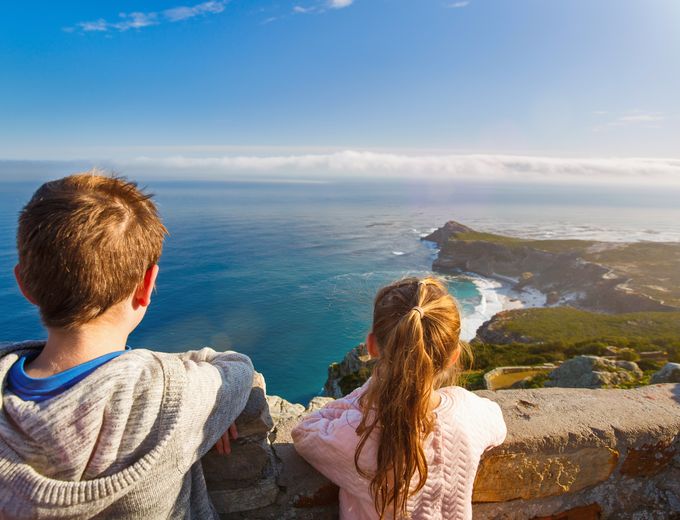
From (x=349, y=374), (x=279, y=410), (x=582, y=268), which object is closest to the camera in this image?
(x=279, y=410)

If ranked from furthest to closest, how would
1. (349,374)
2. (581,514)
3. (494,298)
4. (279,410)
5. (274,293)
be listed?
(494,298) < (274,293) < (349,374) < (279,410) < (581,514)

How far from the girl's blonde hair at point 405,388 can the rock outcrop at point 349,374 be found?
71.5ft

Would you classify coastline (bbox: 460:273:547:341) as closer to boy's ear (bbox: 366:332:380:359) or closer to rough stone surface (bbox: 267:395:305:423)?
rough stone surface (bbox: 267:395:305:423)

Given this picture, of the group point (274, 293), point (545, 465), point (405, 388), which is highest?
point (405, 388)

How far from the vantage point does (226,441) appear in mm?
2105

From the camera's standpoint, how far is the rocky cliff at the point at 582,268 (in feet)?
167

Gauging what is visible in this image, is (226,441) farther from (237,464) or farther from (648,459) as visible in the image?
(648,459)

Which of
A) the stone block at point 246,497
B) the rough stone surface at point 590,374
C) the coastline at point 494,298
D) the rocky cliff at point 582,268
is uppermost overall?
the stone block at point 246,497

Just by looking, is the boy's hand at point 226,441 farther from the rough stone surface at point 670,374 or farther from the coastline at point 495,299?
the coastline at point 495,299

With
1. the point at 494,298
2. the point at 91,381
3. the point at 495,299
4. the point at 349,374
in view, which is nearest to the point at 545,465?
the point at 91,381

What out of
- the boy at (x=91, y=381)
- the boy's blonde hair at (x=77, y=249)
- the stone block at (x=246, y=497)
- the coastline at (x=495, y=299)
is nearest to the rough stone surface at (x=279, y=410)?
the stone block at (x=246, y=497)

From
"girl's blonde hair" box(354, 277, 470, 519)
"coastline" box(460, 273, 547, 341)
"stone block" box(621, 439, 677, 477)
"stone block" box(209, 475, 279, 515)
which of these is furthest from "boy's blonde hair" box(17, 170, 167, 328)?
"coastline" box(460, 273, 547, 341)

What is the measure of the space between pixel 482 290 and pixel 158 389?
208 feet

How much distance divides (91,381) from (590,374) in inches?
772
